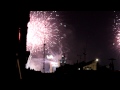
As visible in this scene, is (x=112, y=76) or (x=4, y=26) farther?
(x=112, y=76)

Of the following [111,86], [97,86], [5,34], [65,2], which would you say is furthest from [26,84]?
[65,2]

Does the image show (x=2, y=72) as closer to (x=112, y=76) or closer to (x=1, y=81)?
(x=1, y=81)

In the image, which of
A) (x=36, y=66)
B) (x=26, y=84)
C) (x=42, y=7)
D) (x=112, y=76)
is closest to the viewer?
(x=26, y=84)

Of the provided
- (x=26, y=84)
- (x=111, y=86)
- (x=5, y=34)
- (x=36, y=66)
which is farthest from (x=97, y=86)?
(x=36, y=66)

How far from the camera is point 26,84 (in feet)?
19.2

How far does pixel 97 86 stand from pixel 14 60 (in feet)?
8.82

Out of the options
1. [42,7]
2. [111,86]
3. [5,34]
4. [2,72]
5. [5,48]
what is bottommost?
[111,86]

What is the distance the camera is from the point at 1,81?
5496 mm

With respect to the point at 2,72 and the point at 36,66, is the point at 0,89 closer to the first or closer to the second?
the point at 2,72

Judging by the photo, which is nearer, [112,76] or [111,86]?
[111,86]

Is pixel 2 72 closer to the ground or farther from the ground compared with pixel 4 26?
closer to the ground

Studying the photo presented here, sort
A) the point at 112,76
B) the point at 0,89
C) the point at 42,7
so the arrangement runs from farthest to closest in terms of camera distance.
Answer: the point at 42,7
the point at 112,76
the point at 0,89

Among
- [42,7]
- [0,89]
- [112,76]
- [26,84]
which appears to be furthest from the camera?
[42,7]

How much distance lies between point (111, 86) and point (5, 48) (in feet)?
11.4
